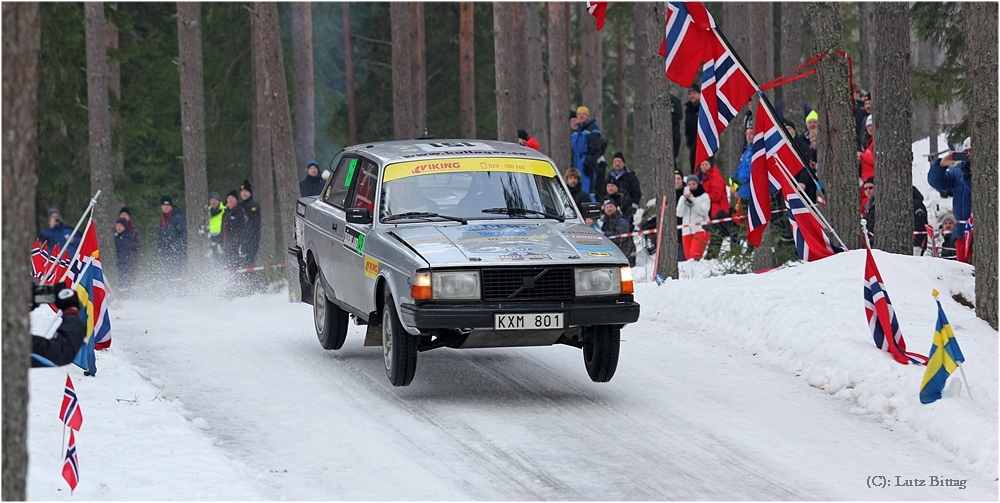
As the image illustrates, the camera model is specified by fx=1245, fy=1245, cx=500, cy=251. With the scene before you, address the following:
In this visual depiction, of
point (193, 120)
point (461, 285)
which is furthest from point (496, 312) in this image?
point (193, 120)

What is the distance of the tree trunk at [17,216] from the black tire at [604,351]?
567 centimetres

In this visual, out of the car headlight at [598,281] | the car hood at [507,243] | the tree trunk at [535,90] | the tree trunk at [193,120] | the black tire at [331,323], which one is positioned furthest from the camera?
the tree trunk at [535,90]

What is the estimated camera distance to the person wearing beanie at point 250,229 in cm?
2489

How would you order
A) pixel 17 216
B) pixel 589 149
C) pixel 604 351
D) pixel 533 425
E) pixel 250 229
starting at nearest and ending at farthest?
pixel 17 216 → pixel 533 425 → pixel 604 351 → pixel 589 149 → pixel 250 229

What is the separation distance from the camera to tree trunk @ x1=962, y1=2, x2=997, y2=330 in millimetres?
12719

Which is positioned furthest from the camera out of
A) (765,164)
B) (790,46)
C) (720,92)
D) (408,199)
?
(790,46)

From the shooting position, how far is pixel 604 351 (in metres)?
10.5

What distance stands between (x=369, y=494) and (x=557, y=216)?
13.3 feet

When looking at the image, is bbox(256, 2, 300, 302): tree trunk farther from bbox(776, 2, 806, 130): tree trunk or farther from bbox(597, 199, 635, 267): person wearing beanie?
bbox(776, 2, 806, 130): tree trunk

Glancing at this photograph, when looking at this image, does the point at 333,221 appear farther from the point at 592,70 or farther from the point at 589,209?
the point at 592,70

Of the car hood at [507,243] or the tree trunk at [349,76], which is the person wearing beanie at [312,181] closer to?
the car hood at [507,243]

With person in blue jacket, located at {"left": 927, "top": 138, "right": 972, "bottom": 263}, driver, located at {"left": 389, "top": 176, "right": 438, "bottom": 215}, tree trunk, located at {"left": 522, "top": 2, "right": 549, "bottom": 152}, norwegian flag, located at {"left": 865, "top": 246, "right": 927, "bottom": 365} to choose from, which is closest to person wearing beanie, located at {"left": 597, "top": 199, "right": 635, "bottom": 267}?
person in blue jacket, located at {"left": 927, "top": 138, "right": 972, "bottom": 263}

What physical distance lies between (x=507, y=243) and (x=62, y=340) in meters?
4.20

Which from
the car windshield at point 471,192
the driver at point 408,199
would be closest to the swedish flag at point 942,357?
the car windshield at point 471,192
